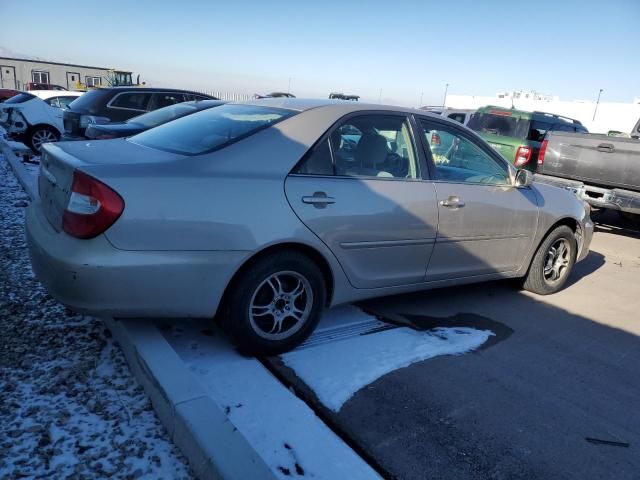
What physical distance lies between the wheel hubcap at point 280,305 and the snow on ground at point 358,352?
21 centimetres

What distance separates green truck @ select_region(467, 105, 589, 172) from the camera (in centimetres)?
947

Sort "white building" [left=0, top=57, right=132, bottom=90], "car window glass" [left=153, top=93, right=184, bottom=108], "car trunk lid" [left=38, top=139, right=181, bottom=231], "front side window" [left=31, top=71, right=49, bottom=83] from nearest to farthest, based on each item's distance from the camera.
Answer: "car trunk lid" [left=38, top=139, right=181, bottom=231]
"car window glass" [left=153, top=93, right=184, bottom=108]
"white building" [left=0, top=57, right=132, bottom=90]
"front side window" [left=31, top=71, right=49, bottom=83]

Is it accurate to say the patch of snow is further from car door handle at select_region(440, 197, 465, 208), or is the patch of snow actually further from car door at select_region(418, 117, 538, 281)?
car door handle at select_region(440, 197, 465, 208)

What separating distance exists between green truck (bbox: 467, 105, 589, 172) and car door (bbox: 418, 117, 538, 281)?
16.3 ft

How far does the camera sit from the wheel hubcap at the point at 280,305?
314 cm

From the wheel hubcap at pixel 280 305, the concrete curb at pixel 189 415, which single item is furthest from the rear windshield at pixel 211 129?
the concrete curb at pixel 189 415

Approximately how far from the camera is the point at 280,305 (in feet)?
10.6

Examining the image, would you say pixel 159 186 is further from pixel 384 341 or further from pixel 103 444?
pixel 384 341

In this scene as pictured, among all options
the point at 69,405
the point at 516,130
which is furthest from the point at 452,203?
the point at 516,130

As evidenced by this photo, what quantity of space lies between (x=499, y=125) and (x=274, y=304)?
8638mm

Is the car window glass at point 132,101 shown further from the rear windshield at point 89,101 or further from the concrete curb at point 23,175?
the concrete curb at point 23,175

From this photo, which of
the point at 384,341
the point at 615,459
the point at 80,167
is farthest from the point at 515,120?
the point at 80,167

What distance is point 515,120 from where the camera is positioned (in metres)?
10.2

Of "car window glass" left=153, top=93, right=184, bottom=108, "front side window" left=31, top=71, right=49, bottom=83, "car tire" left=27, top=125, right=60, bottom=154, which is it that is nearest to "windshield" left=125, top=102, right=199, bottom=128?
"car window glass" left=153, top=93, right=184, bottom=108
